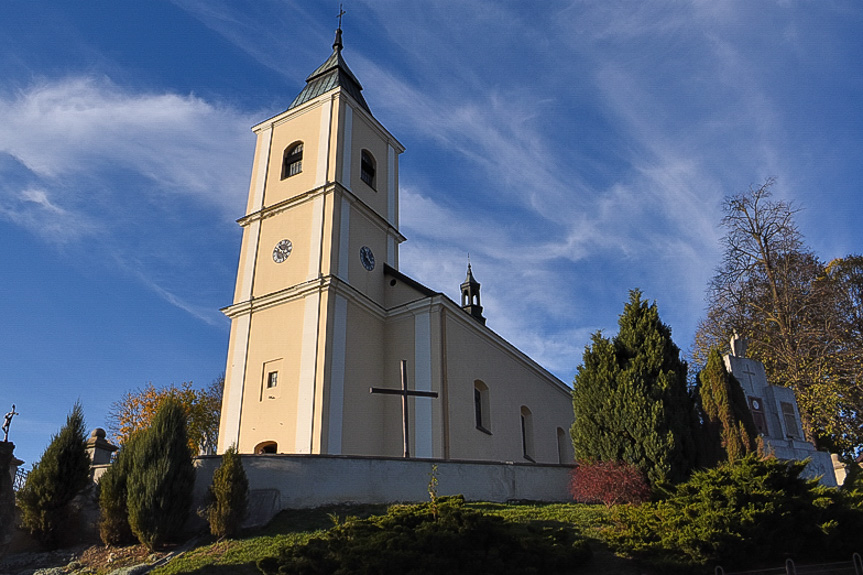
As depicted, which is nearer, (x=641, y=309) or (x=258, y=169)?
(x=641, y=309)

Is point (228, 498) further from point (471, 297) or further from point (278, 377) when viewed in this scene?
point (471, 297)

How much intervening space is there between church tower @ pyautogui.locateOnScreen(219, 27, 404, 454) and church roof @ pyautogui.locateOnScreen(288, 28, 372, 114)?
0.07 metres

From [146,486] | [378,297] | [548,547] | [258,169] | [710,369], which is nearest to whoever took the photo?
[548,547]

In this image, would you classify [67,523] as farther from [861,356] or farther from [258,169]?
[861,356]

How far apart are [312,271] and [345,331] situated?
7.18 ft

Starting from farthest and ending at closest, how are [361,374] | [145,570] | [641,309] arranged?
[361,374], [641,309], [145,570]

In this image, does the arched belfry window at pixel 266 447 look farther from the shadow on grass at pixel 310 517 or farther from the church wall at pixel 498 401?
the shadow on grass at pixel 310 517

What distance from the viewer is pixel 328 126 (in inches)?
924

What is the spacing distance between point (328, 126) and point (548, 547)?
17.5 m

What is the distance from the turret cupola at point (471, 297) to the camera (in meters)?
31.8

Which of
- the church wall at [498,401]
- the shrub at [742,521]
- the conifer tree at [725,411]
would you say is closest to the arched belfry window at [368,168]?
the church wall at [498,401]

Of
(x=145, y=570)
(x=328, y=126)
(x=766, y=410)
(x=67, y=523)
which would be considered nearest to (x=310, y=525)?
(x=145, y=570)

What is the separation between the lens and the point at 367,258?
22.5 m

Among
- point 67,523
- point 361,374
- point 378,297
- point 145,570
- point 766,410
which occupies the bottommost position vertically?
point 145,570
